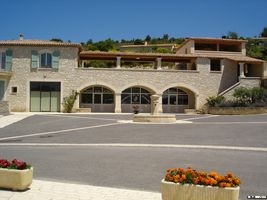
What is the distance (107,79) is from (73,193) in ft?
95.4

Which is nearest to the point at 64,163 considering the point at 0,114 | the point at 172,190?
the point at 172,190

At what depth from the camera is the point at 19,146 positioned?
13680mm

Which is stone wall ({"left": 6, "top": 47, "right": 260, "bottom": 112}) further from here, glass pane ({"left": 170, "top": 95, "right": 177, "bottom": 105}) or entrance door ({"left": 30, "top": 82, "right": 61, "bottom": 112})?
glass pane ({"left": 170, "top": 95, "right": 177, "bottom": 105})

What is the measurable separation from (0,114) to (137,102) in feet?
46.3

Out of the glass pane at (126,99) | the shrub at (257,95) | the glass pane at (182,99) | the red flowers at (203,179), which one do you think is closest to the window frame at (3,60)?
the glass pane at (126,99)

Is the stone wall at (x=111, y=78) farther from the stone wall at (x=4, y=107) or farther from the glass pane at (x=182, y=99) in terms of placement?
the stone wall at (x=4, y=107)

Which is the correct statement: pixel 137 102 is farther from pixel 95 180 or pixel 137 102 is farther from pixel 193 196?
pixel 193 196

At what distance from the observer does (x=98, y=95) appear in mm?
37281

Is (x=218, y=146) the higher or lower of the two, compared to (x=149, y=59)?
lower

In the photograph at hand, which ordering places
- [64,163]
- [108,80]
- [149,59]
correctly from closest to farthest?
[64,163] < [108,80] < [149,59]

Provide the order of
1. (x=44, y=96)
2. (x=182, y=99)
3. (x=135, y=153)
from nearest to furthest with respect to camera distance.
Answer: (x=135, y=153), (x=44, y=96), (x=182, y=99)

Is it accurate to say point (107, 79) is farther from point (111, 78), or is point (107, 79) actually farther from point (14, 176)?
point (14, 176)

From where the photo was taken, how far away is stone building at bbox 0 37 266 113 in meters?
34.5

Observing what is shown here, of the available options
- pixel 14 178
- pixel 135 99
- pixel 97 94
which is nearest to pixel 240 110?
pixel 135 99
